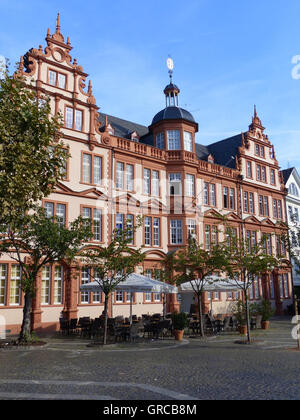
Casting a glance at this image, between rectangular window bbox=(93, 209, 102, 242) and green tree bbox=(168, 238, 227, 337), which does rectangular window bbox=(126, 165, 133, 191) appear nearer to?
rectangular window bbox=(93, 209, 102, 242)

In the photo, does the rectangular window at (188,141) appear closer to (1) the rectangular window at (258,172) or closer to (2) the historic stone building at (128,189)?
(2) the historic stone building at (128,189)

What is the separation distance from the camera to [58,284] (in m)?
23.6

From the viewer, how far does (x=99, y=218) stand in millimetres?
26344

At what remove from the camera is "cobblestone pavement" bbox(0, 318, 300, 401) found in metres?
8.80

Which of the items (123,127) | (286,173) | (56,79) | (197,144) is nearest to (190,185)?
(123,127)

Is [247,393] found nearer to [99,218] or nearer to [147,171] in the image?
[99,218]

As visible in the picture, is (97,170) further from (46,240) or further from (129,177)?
(46,240)

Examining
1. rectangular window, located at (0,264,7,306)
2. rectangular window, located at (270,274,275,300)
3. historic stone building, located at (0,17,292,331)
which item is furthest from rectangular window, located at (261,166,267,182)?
rectangular window, located at (0,264,7,306)

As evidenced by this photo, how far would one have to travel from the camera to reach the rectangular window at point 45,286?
74.9 ft

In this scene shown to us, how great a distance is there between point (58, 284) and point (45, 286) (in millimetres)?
853

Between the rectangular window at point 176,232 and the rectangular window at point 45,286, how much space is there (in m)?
10.3

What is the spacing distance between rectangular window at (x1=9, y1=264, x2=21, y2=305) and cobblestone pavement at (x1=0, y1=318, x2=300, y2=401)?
541 centimetres

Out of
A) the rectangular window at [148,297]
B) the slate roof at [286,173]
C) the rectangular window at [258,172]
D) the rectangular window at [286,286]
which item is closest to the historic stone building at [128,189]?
the rectangular window at [148,297]
